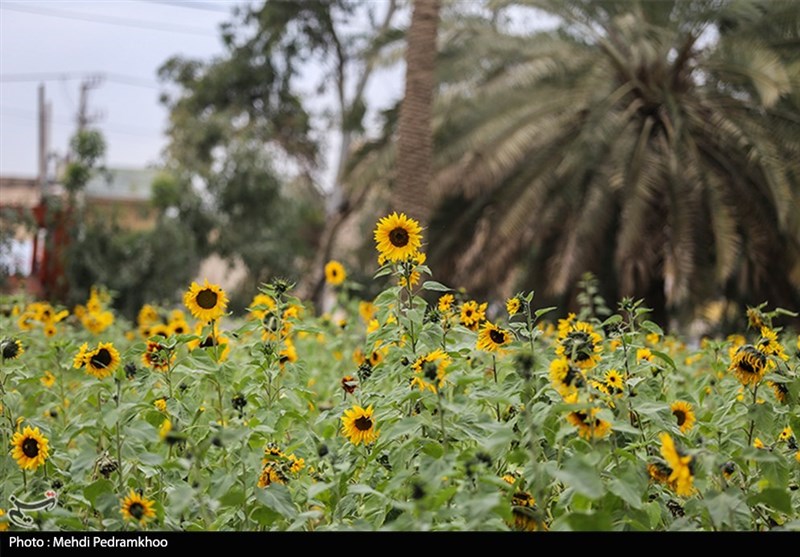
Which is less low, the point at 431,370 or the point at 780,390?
the point at 431,370

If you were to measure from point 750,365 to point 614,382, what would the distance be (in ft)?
1.36

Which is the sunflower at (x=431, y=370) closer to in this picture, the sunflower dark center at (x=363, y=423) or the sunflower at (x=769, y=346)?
the sunflower dark center at (x=363, y=423)

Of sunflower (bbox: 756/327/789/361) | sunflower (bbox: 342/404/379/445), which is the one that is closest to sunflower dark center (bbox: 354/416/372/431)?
sunflower (bbox: 342/404/379/445)

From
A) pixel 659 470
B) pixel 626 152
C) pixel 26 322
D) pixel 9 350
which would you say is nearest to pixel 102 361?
pixel 9 350

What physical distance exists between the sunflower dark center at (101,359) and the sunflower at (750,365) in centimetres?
175

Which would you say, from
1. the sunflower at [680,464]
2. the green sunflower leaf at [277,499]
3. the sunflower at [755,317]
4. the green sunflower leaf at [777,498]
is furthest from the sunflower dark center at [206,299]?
the sunflower at [755,317]

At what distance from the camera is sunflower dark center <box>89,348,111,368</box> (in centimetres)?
274

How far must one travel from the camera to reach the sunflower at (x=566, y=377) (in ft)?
6.93

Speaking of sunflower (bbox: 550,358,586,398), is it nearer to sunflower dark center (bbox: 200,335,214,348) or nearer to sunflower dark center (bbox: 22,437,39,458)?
sunflower dark center (bbox: 200,335,214,348)

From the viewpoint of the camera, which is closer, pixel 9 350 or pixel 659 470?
pixel 659 470

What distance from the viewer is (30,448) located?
2.52m

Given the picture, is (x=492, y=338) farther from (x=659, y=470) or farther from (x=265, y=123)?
(x=265, y=123)

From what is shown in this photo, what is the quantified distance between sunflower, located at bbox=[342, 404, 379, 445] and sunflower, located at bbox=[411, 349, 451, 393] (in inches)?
6.2

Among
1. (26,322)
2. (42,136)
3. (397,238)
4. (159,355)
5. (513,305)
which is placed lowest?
(42,136)
